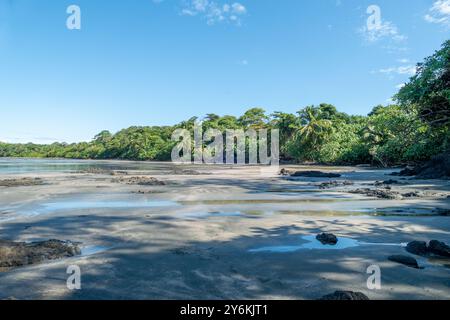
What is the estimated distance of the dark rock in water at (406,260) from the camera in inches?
195

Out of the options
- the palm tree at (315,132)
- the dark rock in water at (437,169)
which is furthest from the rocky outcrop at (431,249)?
the palm tree at (315,132)

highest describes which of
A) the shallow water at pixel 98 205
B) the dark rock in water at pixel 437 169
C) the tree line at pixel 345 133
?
the tree line at pixel 345 133

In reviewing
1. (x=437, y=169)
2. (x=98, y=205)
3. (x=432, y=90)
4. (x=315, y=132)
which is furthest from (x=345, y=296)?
(x=315, y=132)

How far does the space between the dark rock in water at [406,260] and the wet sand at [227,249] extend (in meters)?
0.11

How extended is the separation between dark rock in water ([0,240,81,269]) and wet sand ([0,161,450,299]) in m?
0.25

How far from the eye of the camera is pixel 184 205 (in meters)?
11.9

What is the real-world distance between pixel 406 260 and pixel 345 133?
5260 centimetres

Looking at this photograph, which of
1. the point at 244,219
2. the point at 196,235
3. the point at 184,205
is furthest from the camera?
the point at 184,205

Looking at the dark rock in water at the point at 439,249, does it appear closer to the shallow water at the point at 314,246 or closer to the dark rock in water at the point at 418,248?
the dark rock in water at the point at 418,248

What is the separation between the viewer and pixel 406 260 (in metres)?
5.06

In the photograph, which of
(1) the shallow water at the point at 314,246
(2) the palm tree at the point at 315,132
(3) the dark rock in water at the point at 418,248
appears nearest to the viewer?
(3) the dark rock in water at the point at 418,248

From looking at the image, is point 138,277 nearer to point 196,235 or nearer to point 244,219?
point 196,235
